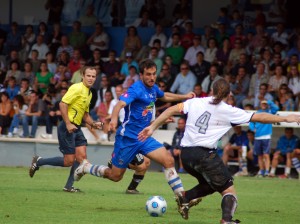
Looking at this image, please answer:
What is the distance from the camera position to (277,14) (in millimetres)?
24922

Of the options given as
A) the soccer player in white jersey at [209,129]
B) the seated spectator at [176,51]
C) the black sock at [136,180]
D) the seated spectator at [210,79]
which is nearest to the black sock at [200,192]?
the soccer player in white jersey at [209,129]

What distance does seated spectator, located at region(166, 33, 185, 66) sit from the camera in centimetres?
2438

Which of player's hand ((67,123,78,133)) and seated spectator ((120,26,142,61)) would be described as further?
seated spectator ((120,26,142,61))

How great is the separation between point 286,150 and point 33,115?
7.09 meters

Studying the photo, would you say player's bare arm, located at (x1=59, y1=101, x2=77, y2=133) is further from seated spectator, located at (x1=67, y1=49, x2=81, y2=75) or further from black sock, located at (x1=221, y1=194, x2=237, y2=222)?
seated spectator, located at (x1=67, y1=49, x2=81, y2=75)

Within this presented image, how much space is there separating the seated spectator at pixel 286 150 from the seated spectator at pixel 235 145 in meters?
0.89

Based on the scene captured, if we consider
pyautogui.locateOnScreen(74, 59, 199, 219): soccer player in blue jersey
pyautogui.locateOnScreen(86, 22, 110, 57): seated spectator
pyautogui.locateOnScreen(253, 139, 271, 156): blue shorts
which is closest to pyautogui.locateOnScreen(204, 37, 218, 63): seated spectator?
pyautogui.locateOnScreen(253, 139, 271, 156): blue shorts

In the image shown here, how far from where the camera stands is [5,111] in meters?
24.2

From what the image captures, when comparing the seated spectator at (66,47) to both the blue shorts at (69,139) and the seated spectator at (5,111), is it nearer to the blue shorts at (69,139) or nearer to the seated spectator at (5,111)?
the seated spectator at (5,111)

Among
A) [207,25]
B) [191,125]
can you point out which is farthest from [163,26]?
[191,125]

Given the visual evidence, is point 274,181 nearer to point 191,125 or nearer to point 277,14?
point 277,14

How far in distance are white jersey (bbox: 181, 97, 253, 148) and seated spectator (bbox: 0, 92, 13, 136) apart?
1437cm

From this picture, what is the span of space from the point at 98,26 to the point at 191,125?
15529 millimetres

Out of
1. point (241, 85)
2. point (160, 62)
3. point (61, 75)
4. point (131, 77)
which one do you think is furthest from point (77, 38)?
point (241, 85)
